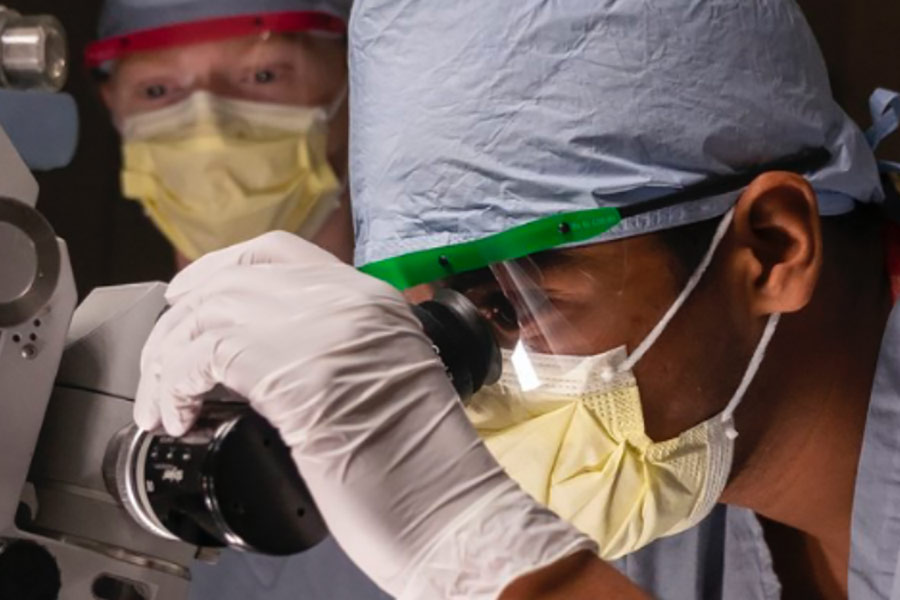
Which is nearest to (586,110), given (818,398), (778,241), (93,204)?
(778,241)

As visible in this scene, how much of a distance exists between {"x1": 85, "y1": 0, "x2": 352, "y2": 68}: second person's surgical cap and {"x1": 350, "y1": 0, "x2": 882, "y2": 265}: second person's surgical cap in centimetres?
75

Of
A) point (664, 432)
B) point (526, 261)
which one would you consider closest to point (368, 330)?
point (526, 261)

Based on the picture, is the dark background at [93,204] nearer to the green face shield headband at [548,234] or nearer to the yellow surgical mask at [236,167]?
the yellow surgical mask at [236,167]

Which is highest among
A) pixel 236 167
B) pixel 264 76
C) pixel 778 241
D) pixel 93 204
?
pixel 778 241

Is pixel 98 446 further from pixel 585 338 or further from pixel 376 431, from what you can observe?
pixel 585 338

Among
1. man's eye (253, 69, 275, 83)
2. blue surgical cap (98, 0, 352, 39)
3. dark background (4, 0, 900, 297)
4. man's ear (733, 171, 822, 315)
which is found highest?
man's ear (733, 171, 822, 315)

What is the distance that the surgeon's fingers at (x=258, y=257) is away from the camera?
1.01 metres

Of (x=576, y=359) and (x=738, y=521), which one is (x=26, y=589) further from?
(x=738, y=521)

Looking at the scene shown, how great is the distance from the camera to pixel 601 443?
115cm

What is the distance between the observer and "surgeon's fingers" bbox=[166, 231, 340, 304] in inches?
39.7

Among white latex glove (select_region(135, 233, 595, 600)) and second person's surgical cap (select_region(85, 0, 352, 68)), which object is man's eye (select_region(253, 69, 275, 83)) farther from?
white latex glove (select_region(135, 233, 595, 600))

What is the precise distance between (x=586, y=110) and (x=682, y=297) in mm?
189

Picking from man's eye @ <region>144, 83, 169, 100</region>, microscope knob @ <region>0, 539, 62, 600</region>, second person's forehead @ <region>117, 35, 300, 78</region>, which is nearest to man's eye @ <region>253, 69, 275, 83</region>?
second person's forehead @ <region>117, 35, 300, 78</region>

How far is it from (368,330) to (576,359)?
0.29m
